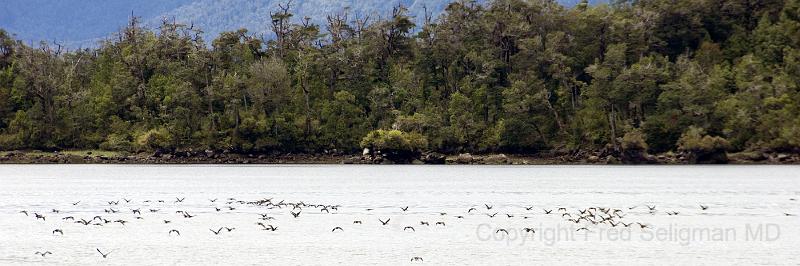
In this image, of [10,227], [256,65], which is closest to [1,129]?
[256,65]

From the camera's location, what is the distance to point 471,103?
168m

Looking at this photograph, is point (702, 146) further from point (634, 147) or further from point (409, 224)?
point (409, 224)

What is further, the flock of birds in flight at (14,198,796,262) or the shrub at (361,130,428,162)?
the shrub at (361,130,428,162)

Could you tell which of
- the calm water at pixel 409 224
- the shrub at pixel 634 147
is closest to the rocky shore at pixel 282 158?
the shrub at pixel 634 147

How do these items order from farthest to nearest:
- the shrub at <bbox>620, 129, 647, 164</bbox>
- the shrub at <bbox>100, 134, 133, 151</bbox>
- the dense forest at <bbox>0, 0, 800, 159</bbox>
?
the shrub at <bbox>100, 134, 133, 151</bbox>, the dense forest at <bbox>0, 0, 800, 159</bbox>, the shrub at <bbox>620, 129, 647, 164</bbox>

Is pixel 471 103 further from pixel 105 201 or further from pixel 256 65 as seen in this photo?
pixel 105 201

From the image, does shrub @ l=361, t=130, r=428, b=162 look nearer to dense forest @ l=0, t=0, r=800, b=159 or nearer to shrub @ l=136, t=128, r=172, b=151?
dense forest @ l=0, t=0, r=800, b=159

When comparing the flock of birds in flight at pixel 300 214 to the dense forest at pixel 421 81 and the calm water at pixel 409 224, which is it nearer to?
the calm water at pixel 409 224

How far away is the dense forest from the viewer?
15812 cm

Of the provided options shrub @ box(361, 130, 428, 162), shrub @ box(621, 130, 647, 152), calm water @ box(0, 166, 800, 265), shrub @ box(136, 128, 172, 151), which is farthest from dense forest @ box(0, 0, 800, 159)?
calm water @ box(0, 166, 800, 265)

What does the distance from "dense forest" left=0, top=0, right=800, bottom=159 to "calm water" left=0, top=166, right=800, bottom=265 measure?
197ft

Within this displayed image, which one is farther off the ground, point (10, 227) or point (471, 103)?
point (471, 103)

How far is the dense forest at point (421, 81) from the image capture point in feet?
519

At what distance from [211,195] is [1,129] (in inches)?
4178
